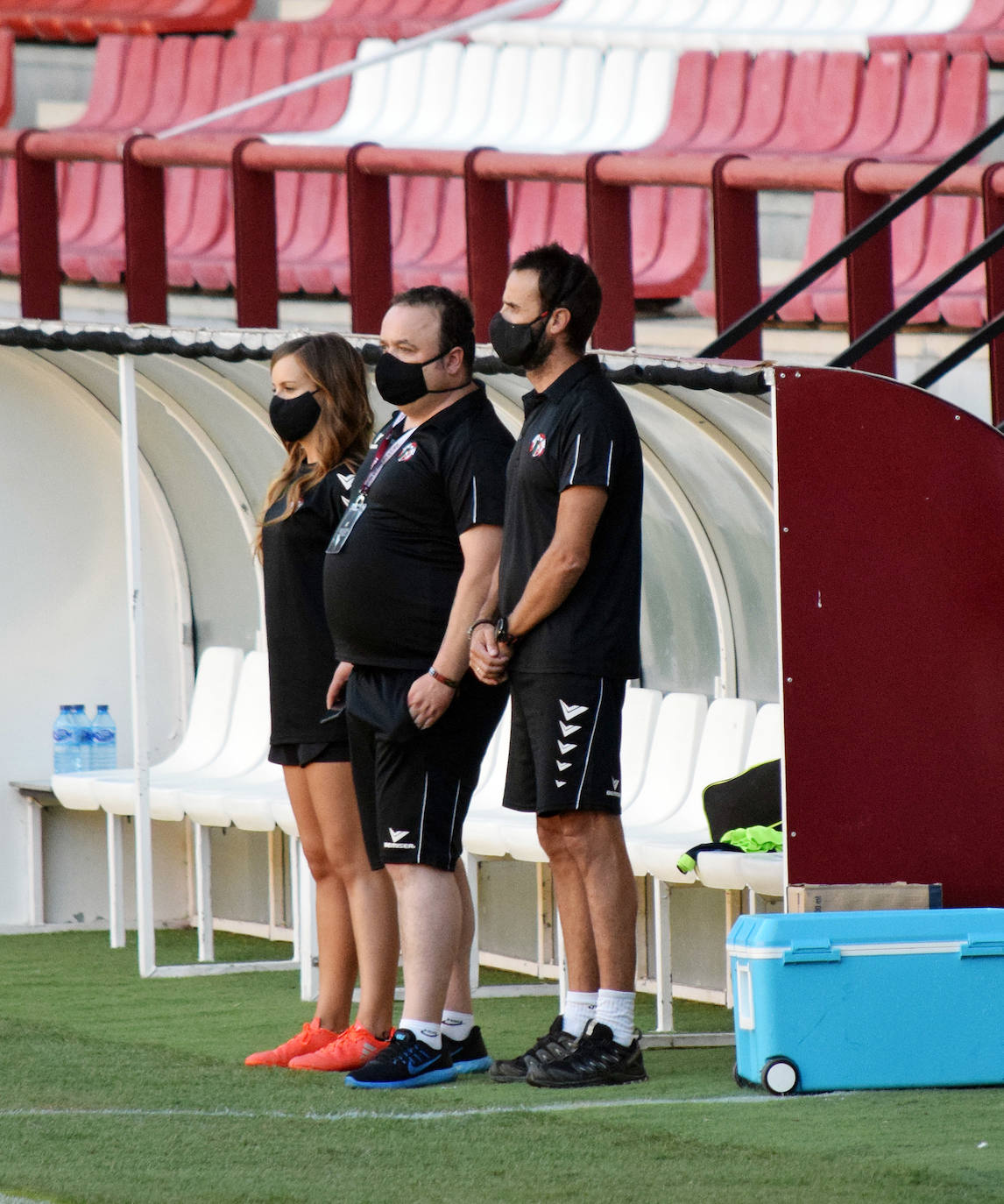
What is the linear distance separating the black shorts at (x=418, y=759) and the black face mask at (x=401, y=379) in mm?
588

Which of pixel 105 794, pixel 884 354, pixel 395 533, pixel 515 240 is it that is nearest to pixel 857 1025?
pixel 395 533

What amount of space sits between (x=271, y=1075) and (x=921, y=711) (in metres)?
1.63

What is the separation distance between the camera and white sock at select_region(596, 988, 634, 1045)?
5266mm

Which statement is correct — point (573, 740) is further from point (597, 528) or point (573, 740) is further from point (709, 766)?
point (709, 766)

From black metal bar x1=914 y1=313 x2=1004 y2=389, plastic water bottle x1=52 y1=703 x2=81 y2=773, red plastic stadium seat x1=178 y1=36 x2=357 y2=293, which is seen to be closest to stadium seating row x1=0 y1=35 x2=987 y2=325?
red plastic stadium seat x1=178 y1=36 x2=357 y2=293

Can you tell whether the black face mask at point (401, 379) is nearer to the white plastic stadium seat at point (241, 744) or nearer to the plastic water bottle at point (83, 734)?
the white plastic stadium seat at point (241, 744)

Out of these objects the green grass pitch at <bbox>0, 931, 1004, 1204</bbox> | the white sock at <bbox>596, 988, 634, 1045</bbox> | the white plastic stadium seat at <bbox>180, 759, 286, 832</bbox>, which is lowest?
the green grass pitch at <bbox>0, 931, 1004, 1204</bbox>

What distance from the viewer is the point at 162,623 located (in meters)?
9.17

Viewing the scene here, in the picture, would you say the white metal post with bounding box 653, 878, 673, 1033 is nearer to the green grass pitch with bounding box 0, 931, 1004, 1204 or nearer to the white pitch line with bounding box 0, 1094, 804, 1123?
the green grass pitch with bounding box 0, 931, 1004, 1204

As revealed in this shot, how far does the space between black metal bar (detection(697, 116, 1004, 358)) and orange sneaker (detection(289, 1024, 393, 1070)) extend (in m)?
1.89

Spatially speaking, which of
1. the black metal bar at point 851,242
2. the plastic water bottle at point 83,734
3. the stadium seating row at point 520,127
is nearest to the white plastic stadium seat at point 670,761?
the black metal bar at point 851,242

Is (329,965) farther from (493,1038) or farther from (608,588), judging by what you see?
(608,588)

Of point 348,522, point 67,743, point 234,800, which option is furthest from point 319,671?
point 67,743

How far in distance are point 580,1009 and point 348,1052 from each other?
571mm
